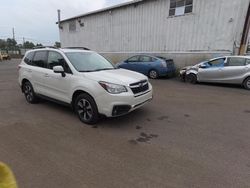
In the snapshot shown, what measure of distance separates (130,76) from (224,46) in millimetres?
9075

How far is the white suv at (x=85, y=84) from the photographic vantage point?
3.79m

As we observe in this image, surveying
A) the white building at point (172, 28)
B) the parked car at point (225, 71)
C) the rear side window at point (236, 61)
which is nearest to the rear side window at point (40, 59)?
the parked car at point (225, 71)

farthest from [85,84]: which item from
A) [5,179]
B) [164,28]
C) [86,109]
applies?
[164,28]

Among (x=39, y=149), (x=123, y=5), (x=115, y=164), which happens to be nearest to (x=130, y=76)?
(x=115, y=164)

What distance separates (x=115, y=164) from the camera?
2.80 meters

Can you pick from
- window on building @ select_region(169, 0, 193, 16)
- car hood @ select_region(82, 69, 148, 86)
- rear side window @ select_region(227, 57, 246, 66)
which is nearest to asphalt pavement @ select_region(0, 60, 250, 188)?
car hood @ select_region(82, 69, 148, 86)

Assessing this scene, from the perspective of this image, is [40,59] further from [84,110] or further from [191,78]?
[191,78]

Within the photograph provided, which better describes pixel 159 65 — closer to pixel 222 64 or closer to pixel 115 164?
pixel 222 64

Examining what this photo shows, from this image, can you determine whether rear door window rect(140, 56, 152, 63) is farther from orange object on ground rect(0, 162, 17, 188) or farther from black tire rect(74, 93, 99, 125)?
orange object on ground rect(0, 162, 17, 188)

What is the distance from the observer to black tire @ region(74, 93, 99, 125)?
3992mm

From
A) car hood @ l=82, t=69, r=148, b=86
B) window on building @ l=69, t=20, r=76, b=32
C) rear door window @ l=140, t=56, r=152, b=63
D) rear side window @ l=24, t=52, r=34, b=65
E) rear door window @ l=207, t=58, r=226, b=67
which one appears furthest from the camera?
window on building @ l=69, t=20, r=76, b=32

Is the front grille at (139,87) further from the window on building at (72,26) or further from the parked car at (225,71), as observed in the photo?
the window on building at (72,26)

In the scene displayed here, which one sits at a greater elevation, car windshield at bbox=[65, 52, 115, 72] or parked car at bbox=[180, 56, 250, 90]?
car windshield at bbox=[65, 52, 115, 72]

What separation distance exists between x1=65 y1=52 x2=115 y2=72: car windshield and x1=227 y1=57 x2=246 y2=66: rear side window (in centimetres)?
614
